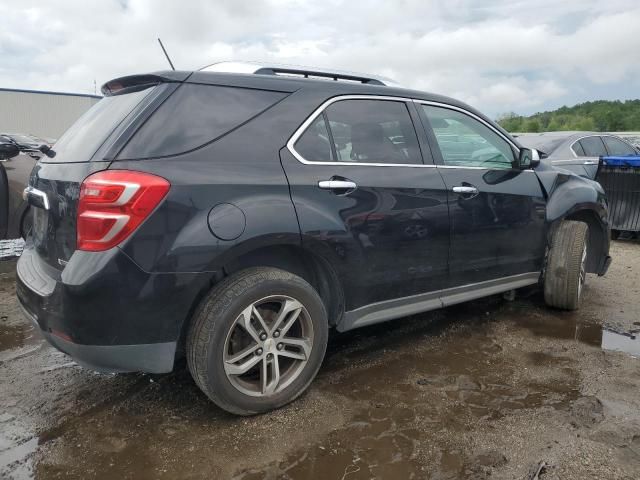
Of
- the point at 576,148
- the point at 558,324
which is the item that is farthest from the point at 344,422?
the point at 576,148

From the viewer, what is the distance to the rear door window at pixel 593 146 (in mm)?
8969

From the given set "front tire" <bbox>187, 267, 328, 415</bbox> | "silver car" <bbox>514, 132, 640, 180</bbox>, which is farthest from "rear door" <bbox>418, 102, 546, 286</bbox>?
"silver car" <bbox>514, 132, 640, 180</bbox>

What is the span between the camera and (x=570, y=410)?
9.29 ft

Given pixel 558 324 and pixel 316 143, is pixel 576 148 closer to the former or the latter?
pixel 558 324

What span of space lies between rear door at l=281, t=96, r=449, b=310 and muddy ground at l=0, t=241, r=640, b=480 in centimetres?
57

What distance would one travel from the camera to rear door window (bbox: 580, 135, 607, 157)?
897 centimetres

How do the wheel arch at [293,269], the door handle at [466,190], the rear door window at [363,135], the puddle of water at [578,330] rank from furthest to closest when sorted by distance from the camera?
the puddle of water at [578,330]
the door handle at [466,190]
the rear door window at [363,135]
the wheel arch at [293,269]

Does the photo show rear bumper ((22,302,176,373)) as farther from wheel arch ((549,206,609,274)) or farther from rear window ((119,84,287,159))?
wheel arch ((549,206,609,274))

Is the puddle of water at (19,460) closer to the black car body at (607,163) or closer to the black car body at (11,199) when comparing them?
the black car body at (11,199)

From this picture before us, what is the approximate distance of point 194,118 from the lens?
8.44ft

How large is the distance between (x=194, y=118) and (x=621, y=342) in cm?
351

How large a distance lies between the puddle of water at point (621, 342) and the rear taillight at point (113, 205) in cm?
339

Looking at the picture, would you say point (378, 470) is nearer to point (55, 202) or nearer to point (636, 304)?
point (55, 202)

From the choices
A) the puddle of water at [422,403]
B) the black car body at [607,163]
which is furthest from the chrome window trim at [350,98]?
the black car body at [607,163]
